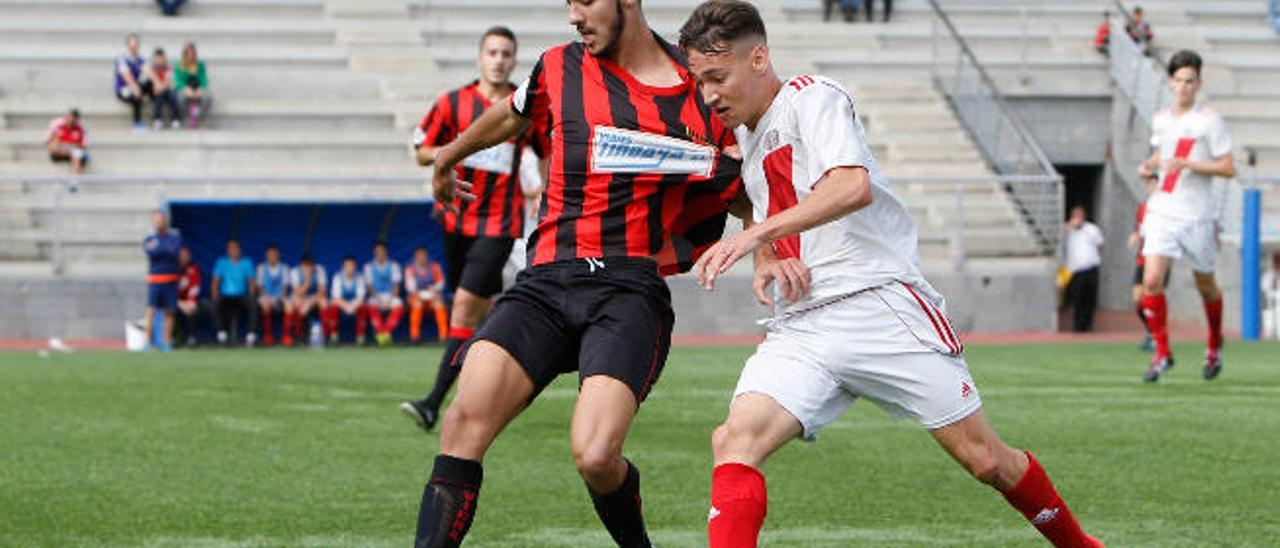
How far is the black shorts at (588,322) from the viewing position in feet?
20.0

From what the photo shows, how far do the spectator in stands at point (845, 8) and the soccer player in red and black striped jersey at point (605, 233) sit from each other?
2861 cm

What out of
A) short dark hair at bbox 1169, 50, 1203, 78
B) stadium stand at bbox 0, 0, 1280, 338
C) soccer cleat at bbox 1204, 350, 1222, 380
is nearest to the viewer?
short dark hair at bbox 1169, 50, 1203, 78

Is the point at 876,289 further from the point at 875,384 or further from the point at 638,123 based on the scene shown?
the point at 638,123

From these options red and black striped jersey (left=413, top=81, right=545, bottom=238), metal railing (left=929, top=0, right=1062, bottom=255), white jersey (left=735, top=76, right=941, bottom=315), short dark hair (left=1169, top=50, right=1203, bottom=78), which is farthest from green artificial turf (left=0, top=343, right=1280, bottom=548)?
metal railing (left=929, top=0, right=1062, bottom=255)

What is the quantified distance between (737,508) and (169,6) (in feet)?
94.3

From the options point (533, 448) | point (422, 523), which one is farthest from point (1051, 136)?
point (422, 523)

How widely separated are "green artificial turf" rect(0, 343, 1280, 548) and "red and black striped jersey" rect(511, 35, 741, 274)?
1.31 metres

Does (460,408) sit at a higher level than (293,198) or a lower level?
higher

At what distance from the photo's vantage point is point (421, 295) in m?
25.3

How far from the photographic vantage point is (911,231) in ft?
19.5

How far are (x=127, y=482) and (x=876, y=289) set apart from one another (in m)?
4.27

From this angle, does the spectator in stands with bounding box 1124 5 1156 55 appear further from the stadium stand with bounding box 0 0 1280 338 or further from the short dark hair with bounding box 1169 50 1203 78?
the short dark hair with bounding box 1169 50 1203 78

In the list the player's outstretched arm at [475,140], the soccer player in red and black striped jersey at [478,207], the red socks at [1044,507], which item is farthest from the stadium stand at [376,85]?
the red socks at [1044,507]

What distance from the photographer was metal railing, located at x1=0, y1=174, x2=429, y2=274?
25516 millimetres
